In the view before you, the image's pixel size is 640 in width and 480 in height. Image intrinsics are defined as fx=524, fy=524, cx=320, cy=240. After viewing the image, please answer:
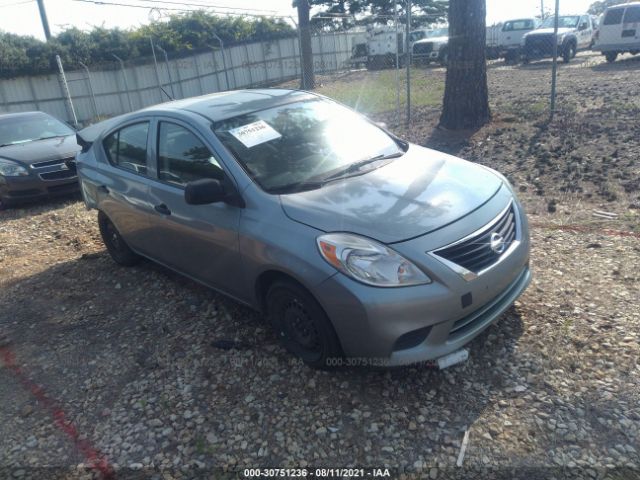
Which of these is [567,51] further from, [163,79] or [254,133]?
[254,133]

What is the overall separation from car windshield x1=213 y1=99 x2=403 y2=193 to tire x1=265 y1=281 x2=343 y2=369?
2.38ft

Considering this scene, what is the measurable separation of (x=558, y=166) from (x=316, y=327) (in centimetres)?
532

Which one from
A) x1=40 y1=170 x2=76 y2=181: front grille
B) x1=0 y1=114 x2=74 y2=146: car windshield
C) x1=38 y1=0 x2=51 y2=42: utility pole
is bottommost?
Answer: x1=40 y1=170 x2=76 y2=181: front grille

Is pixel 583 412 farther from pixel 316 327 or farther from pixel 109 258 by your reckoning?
pixel 109 258

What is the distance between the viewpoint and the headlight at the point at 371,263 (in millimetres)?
2928

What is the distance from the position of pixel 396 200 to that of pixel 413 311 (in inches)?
31.6

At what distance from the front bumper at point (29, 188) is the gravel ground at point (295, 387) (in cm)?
327

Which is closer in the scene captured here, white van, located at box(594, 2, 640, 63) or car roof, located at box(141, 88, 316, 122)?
car roof, located at box(141, 88, 316, 122)

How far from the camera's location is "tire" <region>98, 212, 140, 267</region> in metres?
5.38

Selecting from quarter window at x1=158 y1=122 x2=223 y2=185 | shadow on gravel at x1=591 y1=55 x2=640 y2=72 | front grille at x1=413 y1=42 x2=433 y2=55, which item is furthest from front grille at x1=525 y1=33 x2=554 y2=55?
quarter window at x1=158 y1=122 x2=223 y2=185

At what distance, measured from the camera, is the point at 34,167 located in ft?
26.8

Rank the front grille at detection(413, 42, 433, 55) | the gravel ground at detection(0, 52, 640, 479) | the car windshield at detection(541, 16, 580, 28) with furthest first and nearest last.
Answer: the front grille at detection(413, 42, 433, 55), the car windshield at detection(541, 16, 580, 28), the gravel ground at detection(0, 52, 640, 479)

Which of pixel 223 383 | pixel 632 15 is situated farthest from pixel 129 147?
pixel 632 15

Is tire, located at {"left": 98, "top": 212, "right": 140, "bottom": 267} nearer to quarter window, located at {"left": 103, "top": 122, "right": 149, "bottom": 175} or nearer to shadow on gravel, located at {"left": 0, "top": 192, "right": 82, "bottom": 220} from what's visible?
quarter window, located at {"left": 103, "top": 122, "right": 149, "bottom": 175}
